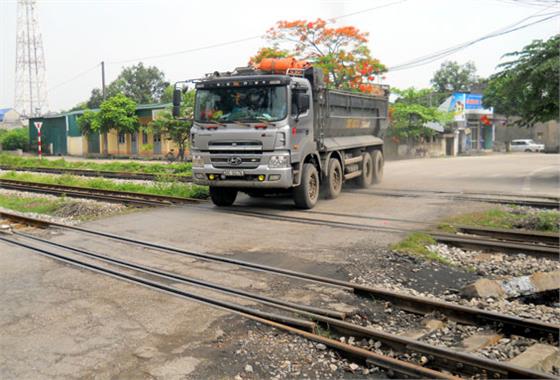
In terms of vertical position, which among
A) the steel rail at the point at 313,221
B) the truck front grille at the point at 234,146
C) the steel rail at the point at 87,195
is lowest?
the steel rail at the point at 313,221

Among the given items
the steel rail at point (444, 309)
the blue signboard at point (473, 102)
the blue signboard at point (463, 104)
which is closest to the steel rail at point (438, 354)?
the steel rail at point (444, 309)

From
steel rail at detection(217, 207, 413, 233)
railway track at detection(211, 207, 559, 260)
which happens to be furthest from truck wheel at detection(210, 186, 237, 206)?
railway track at detection(211, 207, 559, 260)

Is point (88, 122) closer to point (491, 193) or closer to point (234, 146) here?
point (234, 146)

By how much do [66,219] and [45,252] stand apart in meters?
4.16

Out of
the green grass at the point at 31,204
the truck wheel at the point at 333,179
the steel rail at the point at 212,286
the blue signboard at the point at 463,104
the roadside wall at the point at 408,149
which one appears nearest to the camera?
the steel rail at the point at 212,286

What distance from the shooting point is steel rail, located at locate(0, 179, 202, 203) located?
47.4 ft

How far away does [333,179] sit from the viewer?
13969 millimetres

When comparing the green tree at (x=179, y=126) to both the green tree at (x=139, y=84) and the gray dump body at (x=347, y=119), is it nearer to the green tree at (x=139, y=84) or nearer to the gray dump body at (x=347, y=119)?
the gray dump body at (x=347, y=119)

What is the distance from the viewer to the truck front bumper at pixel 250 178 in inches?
436

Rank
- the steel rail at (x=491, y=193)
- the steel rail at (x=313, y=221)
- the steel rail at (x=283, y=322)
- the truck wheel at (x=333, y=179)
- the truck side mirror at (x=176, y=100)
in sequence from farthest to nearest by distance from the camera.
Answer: the steel rail at (x=491, y=193)
the truck wheel at (x=333, y=179)
the truck side mirror at (x=176, y=100)
the steel rail at (x=313, y=221)
the steel rail at (x=283, y=322)

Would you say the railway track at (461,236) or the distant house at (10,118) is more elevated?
the distant house at (10,118)

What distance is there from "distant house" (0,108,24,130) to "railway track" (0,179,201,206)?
216 ft

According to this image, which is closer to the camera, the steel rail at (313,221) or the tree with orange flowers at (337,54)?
the steel rail at (313,221)

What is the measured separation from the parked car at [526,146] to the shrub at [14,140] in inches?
1988
